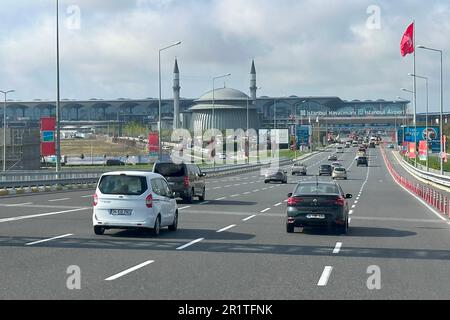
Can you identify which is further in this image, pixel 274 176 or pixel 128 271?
pixel 274 176

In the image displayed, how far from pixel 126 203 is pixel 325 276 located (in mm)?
7720

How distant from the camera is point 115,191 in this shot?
1970 cm

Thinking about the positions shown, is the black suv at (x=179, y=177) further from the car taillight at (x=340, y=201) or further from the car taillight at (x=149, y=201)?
the car taillight at (x=149, y=201)

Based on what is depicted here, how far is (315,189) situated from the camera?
22.1 metres

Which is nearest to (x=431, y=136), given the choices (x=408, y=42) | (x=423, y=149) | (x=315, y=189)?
(x=423, y=149)

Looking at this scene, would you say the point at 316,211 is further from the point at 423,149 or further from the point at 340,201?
the point at 423,149

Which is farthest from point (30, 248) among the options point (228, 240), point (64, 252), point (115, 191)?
point (228, 240)

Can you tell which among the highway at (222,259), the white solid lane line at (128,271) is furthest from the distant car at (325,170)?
the white solid lane line at (128,271)

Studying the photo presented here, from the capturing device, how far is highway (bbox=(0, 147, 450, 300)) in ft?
37.2

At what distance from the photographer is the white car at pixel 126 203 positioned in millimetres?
19438

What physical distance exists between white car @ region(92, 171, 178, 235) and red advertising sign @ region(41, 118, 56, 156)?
34088 mm

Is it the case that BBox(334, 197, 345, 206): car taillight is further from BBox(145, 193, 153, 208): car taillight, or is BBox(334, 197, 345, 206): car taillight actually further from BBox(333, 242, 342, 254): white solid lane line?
BBox(145, 193, 153, 208): car taillight

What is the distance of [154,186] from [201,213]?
8.83 metres

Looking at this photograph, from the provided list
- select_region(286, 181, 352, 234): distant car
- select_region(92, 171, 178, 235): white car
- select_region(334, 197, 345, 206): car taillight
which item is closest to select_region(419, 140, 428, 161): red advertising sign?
select_region(334, 197, 345, 206): car taillight
